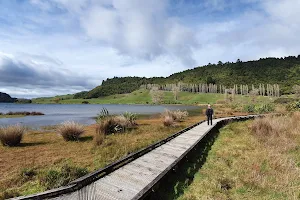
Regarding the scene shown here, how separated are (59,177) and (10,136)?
8.35 m

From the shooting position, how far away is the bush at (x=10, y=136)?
45.0ft

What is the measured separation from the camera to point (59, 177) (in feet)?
24.9

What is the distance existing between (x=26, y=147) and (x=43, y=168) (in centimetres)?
524

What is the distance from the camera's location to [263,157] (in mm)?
10586

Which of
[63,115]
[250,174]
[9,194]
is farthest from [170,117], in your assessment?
[63,115]

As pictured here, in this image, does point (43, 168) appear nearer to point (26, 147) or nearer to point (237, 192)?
point (26, 147)

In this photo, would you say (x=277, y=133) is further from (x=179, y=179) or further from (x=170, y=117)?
(x=170, y=117)

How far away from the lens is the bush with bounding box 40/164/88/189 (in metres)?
7.21

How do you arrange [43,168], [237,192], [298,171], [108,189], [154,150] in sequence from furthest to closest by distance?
[154,150] < [43,168] < [298,171] < [237,192] < [108,189]

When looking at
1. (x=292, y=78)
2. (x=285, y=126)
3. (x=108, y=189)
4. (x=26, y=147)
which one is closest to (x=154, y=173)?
(x=108, y=189)

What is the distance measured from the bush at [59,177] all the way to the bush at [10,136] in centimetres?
773

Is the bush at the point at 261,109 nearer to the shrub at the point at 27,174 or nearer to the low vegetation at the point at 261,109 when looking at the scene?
the low vegetation at the point at 261,109

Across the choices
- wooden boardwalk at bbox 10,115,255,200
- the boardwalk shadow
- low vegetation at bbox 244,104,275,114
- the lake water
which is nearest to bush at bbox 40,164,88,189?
wooden boardwalk at bbox 10,115,255,200

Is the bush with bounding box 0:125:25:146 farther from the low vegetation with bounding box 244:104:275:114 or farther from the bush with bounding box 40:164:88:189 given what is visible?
the low vegetation with bounding box 244:104:275:114
